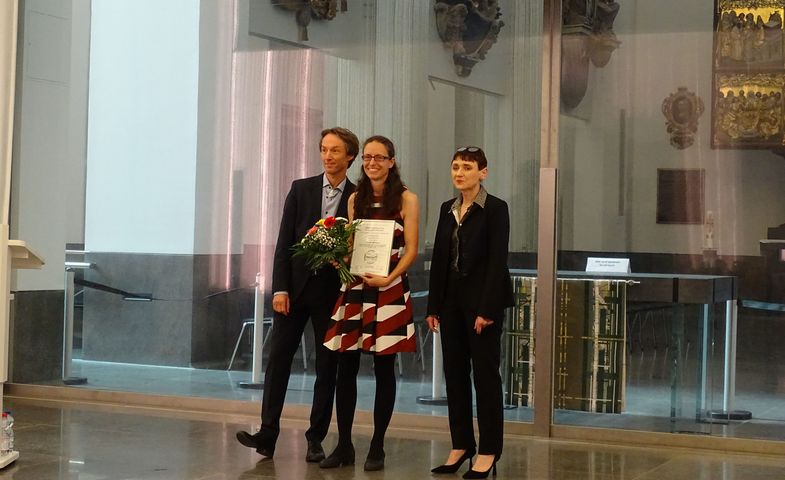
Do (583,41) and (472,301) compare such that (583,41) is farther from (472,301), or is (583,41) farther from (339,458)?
(339,458)

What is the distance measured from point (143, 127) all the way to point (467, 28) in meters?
2.48

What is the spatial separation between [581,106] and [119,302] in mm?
3504

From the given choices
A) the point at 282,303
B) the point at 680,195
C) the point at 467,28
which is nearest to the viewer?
the point at 282,303

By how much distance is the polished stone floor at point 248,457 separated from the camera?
5.74m

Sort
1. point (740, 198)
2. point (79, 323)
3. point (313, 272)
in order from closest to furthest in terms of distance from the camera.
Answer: point (313, 272) < point (740, 198) < point (79, 323)

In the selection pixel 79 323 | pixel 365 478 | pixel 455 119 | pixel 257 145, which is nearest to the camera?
pixel 365 478

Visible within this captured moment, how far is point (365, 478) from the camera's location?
18.4ft

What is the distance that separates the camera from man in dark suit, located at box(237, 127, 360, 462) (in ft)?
19.6

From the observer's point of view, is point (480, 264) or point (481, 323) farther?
point (480, 264)

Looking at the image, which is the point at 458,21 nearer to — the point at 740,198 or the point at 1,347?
the point at 740,198

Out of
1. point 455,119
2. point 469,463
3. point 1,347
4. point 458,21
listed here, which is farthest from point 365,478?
point 458,21

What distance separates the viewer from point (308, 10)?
790 cm

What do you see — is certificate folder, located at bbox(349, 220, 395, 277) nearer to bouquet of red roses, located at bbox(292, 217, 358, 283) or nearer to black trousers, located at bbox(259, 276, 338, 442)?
bouquet of red roses, located at bbox(292, 217, 358, 283)

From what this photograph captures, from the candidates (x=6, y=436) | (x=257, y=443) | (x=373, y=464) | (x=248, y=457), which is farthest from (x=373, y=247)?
(x=6, y=436)
